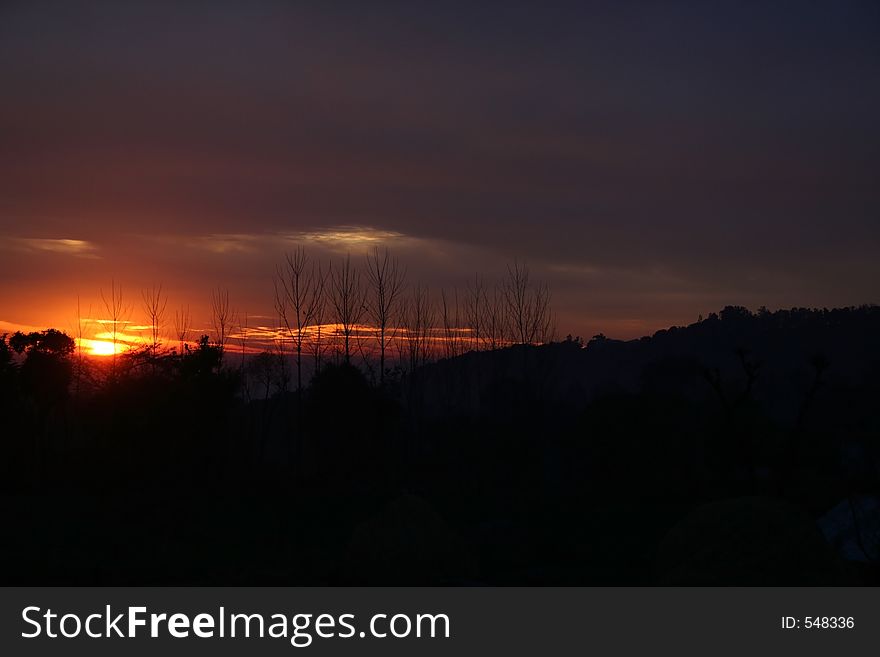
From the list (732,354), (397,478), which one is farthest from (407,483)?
(732,354)

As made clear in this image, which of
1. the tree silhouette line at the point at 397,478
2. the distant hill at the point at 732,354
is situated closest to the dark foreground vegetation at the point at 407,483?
the tree silhouette line at the point at 397,478

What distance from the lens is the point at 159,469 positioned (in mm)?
30812

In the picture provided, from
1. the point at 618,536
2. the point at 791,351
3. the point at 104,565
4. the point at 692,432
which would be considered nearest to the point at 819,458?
the point at 692,432

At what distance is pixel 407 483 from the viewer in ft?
→ 107

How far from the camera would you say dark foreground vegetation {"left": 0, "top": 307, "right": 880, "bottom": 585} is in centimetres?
1410

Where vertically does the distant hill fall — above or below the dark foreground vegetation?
above

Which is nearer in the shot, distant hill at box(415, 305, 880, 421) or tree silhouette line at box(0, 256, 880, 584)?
tree silhouette line at box(0, 256, 880, 584)

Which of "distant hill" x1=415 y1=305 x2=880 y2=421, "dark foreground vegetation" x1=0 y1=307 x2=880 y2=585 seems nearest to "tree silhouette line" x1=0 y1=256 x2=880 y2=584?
"dark foreground vegetation" x1=0 y1=307 x2=880 y2=585

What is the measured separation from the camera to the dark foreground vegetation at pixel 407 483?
46.3ft

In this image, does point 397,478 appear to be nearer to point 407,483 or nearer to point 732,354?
point 407,483

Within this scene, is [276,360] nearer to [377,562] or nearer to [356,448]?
[356,448]

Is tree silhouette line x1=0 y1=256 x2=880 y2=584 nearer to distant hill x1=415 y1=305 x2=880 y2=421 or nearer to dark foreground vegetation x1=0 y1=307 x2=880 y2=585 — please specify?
dark foreground vegetation x1=0 y1=307 x2=880 y2=585

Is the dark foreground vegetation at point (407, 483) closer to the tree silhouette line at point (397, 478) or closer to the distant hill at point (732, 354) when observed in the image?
the tree silhouette line at point (397, 478)

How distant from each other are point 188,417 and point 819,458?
25690 millimetres
